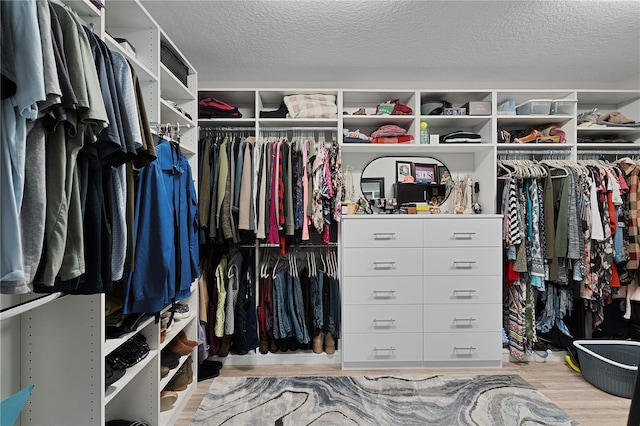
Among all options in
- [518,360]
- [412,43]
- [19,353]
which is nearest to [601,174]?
[518,360]

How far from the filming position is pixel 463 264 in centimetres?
262

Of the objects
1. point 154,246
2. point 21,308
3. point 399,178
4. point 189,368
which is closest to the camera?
point 21,308

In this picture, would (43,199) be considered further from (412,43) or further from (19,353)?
(412,43)

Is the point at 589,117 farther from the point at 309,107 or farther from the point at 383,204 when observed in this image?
the point at 309,107

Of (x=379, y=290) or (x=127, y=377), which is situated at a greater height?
(x=379, y=290)

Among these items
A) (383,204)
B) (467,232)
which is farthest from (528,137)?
(383,204)

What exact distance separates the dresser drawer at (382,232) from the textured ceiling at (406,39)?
4.22 ft

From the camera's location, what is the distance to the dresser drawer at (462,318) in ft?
8.58

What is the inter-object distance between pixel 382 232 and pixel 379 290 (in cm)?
45

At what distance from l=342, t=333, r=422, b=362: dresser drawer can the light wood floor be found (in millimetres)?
99

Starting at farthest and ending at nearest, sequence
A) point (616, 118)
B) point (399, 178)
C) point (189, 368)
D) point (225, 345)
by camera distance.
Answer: point (399, 178) < point (616, 118) < point (225, 345) < point (189, 368)

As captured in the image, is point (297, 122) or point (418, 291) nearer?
point (418, 291)

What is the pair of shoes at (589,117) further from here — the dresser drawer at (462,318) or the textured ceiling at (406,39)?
the dresser drawer at (462,318)

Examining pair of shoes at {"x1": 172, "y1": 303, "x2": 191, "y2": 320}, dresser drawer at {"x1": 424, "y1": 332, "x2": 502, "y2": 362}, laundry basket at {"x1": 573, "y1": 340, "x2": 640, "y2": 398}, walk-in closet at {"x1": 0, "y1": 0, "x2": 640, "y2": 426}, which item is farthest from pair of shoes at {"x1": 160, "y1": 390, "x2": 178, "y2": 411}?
laundry basket at {"x1": 573, "y1": 340, "x2": 640, "y2": 398}
